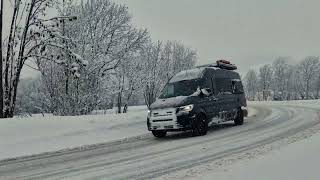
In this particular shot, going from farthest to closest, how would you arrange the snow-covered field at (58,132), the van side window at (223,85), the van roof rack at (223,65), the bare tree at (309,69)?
the bare tree at (309,69) → the van roof rack at (223,65) → the van side window at (223,85) → the snow-covered field at (58,132)

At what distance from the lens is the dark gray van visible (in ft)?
52.7

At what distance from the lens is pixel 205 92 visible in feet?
56.0

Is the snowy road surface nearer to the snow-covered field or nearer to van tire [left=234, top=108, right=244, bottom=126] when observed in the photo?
the snow-covered field

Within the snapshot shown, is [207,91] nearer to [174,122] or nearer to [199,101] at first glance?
[199,101]

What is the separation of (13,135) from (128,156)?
5.80 m

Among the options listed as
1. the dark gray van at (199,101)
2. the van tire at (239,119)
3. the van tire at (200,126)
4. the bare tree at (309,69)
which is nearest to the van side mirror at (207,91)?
the dark gray van at (199,101)

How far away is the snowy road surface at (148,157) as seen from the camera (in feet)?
31.6

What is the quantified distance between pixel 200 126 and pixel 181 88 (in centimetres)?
182

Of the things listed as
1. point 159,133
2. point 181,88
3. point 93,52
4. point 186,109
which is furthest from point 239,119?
point 93,52

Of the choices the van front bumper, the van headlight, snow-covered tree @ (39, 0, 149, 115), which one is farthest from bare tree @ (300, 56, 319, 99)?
the van front bumper

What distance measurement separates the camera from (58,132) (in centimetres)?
1733

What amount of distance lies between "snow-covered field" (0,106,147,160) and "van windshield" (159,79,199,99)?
214 cm

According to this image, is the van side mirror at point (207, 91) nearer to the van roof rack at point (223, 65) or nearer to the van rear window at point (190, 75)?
the van rear window at point (190, 75)

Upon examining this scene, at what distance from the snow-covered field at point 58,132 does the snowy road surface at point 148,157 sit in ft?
4.17
